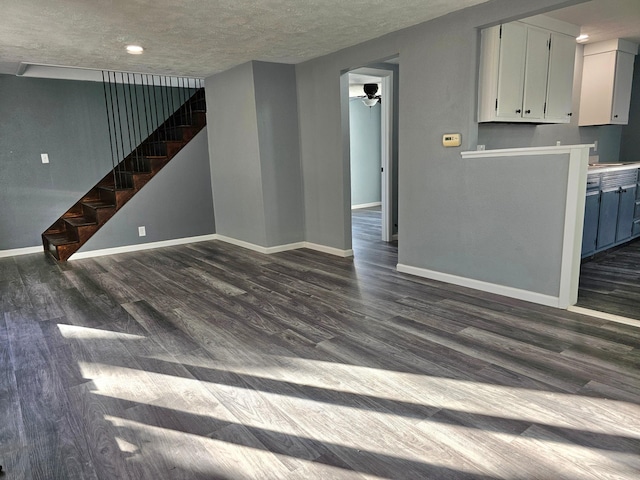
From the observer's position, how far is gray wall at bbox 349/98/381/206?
898 centimetres

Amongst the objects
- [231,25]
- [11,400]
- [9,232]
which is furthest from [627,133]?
[9,232]

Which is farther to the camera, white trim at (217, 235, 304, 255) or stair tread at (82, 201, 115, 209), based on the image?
stair tread at (82, 201, 115, 209)

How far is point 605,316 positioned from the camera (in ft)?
9.58

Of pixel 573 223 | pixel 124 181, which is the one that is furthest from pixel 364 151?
pixel 573 223

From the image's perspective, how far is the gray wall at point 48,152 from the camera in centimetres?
538

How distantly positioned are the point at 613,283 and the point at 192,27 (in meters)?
4.06

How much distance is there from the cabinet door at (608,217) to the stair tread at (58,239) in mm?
5889

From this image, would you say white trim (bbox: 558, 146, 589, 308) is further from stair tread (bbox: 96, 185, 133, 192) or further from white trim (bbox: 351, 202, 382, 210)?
white trim (bbox: 351, 202, 382, 210)

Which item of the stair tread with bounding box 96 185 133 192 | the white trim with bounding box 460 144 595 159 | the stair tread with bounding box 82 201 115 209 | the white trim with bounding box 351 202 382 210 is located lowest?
the white trim with bounding box 351 202 382 210

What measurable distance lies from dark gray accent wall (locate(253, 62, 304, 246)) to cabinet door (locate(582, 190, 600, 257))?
3.06 m

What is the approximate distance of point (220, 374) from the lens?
235 centimetres

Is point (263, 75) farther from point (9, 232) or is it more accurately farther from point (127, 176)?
point (9, 232)

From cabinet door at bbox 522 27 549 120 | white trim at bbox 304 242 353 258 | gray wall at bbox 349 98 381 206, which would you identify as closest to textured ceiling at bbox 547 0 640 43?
cabinet door at bbox 522 27 549 120

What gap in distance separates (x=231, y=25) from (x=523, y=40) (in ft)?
8.03
